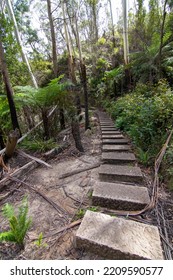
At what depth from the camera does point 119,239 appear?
1.16 m

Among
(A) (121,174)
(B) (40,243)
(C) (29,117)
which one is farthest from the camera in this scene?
(C) (29,117)

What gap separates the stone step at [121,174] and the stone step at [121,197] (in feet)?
0.84

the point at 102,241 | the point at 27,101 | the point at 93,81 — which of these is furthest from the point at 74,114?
the point at 93,81

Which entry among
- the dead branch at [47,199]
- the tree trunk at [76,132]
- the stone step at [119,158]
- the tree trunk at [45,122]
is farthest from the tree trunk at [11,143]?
the stone step at [119,158]

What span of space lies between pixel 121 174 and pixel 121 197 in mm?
473

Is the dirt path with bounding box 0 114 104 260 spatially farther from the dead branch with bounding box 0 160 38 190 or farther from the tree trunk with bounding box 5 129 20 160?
the tree trunk with bounding box 5 129 20 160

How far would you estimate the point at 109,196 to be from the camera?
166 cm

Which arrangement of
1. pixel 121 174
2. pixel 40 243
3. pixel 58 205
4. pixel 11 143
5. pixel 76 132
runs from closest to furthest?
pixel 40 243 < pixel 58 205 < pixel 121 174 < pixel 11 143 < pixel 76 132

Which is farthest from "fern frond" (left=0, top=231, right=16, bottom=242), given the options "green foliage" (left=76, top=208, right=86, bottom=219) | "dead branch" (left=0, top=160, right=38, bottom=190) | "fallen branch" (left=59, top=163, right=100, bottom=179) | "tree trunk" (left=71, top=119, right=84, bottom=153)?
"tree trunk" (left=71, top=119, right=84, bottom=153)

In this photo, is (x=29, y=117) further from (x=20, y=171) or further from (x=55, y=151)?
(x=20, y=171)

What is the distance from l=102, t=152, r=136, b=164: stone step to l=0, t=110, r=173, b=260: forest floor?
19cm

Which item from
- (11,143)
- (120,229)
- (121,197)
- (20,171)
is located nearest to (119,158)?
(121,197)

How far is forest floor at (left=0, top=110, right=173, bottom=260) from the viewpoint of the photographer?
1.20m
